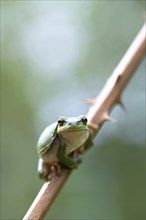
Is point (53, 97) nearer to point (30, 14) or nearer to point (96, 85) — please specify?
point (96, 85)

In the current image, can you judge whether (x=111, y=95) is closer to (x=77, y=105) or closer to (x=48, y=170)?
(x=48, y=170)

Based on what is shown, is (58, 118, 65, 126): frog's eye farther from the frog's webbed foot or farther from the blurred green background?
the blurred green background

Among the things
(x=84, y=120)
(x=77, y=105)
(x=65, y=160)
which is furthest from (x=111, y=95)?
(x=77, y=105)

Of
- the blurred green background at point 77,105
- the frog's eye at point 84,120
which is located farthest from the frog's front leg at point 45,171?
the blurred green background at point 77,105

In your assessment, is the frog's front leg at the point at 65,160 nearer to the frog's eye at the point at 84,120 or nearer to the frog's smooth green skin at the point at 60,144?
the frog's smooth green skin at the point at 60,144

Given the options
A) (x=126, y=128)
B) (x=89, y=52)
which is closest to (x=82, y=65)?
(x=89, y=52)

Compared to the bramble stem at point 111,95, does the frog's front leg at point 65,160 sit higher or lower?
lower

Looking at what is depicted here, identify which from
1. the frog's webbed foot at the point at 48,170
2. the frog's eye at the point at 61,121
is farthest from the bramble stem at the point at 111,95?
the frog's eye at the point at 61,121

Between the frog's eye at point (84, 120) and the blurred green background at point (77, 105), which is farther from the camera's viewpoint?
the blurred green background at point (77, 105)
